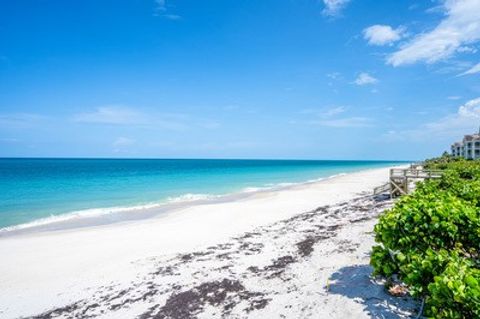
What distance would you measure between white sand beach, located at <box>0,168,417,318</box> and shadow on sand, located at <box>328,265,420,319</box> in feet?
0.07

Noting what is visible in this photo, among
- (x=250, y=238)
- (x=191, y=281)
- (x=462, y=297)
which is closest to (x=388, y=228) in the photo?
(x=462, y=297)

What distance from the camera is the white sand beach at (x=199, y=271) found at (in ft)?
19.5

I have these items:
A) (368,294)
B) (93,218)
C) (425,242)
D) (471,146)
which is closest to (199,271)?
(368,294)

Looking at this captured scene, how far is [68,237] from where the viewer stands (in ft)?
41.2

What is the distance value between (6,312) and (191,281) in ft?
13.9

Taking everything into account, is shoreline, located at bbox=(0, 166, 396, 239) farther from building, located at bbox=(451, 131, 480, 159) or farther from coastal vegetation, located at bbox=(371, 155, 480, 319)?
building, located at bbox=(451, 131, 480, 159)

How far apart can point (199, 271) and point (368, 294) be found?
14.7 ft

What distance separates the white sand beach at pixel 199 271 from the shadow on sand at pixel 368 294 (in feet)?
0.07

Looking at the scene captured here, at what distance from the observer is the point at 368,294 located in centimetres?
562

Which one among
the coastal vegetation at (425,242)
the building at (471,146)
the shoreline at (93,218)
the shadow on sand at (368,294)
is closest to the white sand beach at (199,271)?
the shadow on sand at (368,294)

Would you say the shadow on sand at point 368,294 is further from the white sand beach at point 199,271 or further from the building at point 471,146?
the building at point 471,146

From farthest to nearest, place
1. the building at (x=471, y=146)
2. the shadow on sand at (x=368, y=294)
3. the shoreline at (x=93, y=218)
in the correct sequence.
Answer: the building at (x=471, y=146) → the shoreline at (x=93, y=218) → the shadow on sand at (x=368, y=294)

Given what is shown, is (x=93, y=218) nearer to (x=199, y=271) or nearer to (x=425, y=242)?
(x=199, y=271)

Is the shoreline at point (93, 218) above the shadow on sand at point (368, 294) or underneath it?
underneath
